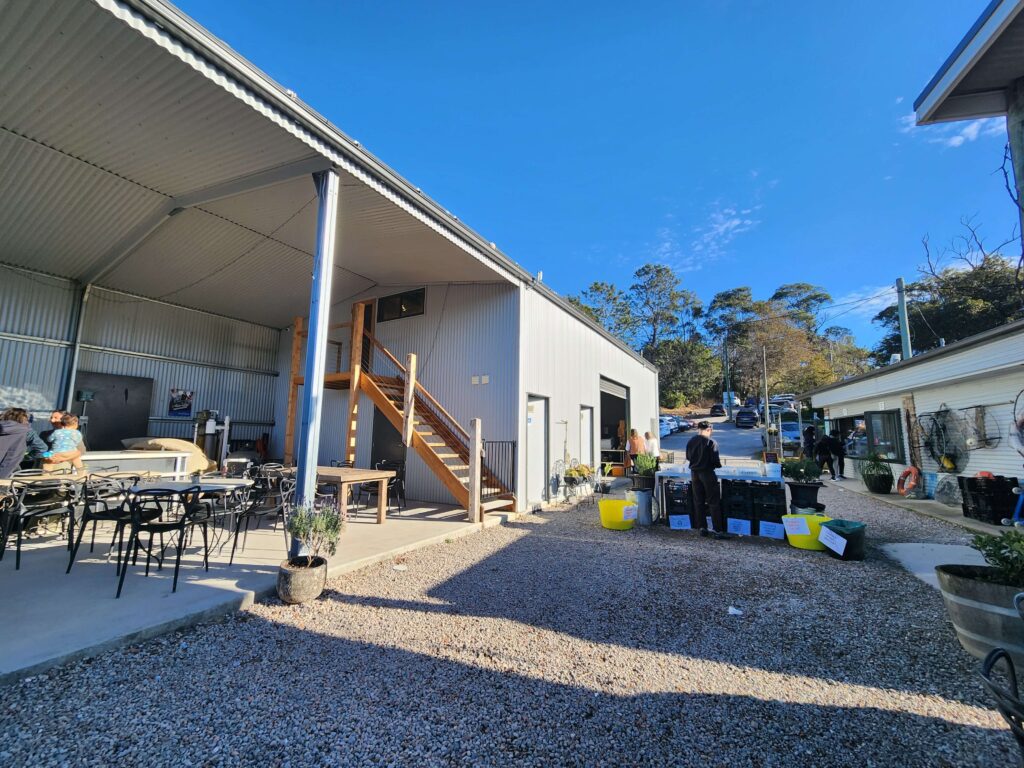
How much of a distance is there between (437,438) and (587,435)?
4757 millimetres

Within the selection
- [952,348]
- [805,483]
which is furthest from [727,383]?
[805,483]

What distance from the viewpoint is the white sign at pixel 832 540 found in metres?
5.30

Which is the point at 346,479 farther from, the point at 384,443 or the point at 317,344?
the point at 384,443

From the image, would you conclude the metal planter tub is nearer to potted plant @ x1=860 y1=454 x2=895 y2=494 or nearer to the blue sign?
the blue sign

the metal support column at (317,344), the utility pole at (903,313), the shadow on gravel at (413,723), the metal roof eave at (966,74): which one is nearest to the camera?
the shadow on gravel at (413,723)

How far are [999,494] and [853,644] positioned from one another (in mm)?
6756

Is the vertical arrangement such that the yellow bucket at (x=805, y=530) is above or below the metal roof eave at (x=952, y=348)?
below

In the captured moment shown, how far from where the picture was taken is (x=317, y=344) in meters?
4.88

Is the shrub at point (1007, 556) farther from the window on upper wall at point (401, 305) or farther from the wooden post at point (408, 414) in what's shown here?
the window on upper wall at point (401, 305)

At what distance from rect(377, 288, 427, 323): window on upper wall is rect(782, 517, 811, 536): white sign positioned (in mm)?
8185

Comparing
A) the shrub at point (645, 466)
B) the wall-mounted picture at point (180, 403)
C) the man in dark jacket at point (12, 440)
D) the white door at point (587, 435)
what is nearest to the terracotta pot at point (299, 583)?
the man in dark jacket at point (12, 440)

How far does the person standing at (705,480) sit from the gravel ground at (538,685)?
6.38ft

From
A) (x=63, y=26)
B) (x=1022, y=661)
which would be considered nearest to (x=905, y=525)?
(x=1022, y=661)

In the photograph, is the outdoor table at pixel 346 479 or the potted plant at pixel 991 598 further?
the outdoor table at pixel 346 479
